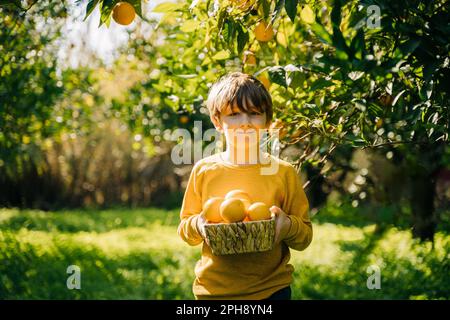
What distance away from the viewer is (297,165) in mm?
2320

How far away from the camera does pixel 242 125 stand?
5.48 feet

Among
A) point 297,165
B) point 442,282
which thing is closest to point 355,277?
point 442,282

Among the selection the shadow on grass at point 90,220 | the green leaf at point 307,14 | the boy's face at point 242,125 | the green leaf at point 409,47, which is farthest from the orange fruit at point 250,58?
the shadow on grass at point 90,220

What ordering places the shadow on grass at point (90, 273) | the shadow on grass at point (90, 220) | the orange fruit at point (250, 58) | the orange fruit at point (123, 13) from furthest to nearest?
the shadow on grass at point (90, 220), the shadow on grass at point (90, 273), the orange fruit at point (250, 58), the orange fruit at point (123, 13)

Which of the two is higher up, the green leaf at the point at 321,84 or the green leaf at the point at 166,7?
the green leaf at the point at 166,7

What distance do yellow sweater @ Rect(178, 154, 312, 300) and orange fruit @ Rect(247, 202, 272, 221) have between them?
119 mm

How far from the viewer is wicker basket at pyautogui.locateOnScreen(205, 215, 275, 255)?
149 centimetres

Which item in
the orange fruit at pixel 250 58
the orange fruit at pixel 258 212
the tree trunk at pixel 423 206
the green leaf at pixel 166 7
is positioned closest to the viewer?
the orange fruit at pixel 258 212

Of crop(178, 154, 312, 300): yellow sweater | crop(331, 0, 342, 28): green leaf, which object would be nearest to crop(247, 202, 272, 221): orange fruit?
crop(178, 154, 312, 300): yellow sweater

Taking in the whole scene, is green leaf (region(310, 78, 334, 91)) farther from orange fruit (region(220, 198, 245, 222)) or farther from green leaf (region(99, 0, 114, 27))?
green leaf (region(99, 0, 114, 27))

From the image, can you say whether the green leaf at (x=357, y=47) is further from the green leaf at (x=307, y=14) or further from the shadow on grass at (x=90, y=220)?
the shadow on grass at (x=90, y=220)

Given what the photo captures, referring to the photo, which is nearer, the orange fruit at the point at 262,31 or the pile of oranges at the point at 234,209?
the pile of oranges at the point at 234,209

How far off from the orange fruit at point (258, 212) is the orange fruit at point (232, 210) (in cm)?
3

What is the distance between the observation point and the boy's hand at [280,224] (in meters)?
1.59
